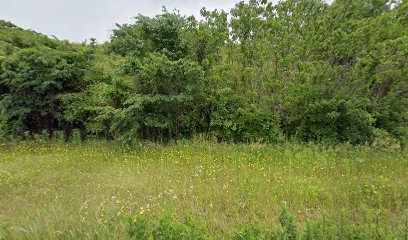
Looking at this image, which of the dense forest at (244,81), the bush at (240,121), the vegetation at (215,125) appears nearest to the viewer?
the vegetation at (215,125)

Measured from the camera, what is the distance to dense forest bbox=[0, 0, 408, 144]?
6324 millimetres

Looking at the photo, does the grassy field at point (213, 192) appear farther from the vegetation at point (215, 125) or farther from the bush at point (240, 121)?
the bush at point (240, 121)

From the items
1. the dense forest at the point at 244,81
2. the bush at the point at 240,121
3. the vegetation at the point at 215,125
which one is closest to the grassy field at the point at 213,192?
the vegetation at the point at 215,125

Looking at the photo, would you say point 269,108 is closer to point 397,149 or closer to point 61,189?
point 397,149

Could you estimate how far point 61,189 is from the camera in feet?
14.2

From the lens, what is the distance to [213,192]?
12.8 ft

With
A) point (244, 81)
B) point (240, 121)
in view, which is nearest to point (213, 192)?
point (240, 121)

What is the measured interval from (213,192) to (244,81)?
13.9 ft

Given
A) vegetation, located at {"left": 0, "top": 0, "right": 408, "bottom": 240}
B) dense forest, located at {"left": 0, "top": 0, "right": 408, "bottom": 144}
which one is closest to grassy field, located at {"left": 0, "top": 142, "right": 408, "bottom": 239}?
vegetation, located at {"left": 0, "top": 0, "right": 408, "bottom": 240}

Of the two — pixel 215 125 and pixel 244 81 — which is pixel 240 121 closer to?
pixel 215 125

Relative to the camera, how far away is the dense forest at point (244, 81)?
632cm

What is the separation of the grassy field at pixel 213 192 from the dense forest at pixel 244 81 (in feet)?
3.18

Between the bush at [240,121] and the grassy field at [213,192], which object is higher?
the bush at [240,121]

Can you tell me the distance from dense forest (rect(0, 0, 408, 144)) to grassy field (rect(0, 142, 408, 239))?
97 cm
